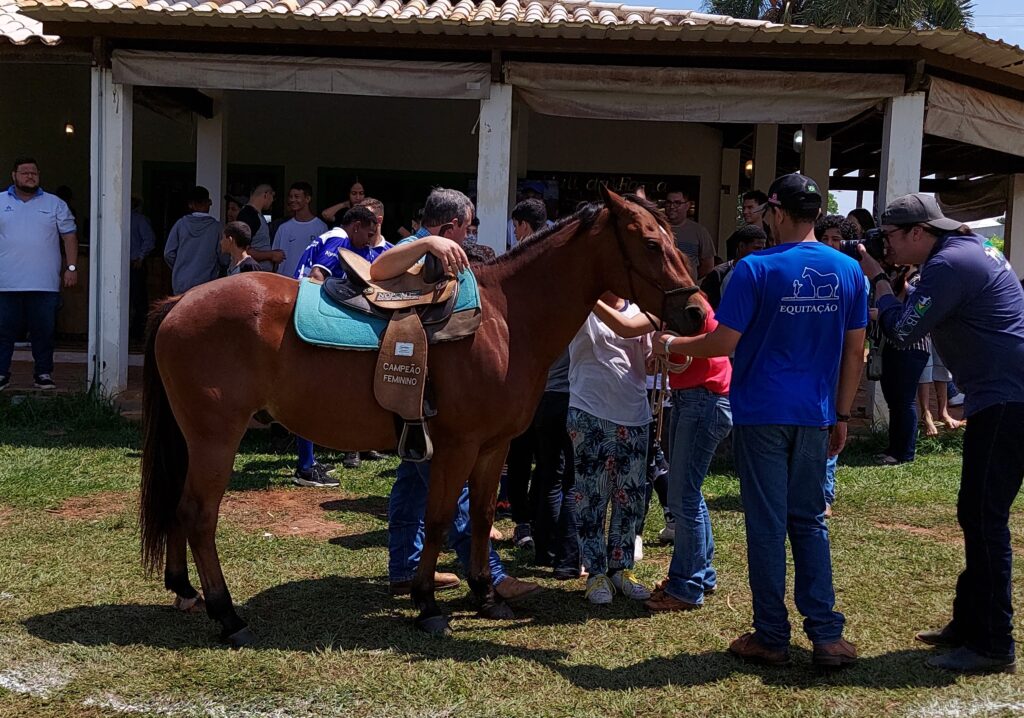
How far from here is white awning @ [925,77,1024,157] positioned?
946 cm

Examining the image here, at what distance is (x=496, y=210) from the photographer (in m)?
9.35

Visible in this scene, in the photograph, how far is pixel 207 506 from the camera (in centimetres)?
441

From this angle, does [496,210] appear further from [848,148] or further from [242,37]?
[848,148]

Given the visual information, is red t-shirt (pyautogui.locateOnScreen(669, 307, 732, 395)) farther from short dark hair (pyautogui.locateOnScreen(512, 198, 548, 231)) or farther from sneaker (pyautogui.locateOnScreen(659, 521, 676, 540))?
sneaker (pyautogui.locateOnScreen(659, 521, 676, 540))

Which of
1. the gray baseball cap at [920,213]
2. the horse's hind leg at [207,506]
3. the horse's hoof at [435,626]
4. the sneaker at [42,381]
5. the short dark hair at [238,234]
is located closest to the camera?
the gray baseball cap at [920,213]

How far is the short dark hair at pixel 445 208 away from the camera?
5.02m

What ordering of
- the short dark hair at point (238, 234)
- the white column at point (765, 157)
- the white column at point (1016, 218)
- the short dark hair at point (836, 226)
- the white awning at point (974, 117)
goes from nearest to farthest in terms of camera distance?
the short dark hair at point (836, 226) < the short dark hair at point (238, 234) < the white awning at point (974, 117) < the white column at point (765, 157) < the white column at point (1016, 218)

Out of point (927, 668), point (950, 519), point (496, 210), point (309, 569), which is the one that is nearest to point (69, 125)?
point (496, 210)

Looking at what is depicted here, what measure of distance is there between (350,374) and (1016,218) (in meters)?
A: 14.0

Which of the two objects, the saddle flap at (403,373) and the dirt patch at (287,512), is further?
the dirt patch at (287,512)

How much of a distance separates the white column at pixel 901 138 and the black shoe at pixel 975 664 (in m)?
6.04

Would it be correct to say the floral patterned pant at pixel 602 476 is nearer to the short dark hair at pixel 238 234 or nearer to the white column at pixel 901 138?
the short dark hair at pixel 238 234

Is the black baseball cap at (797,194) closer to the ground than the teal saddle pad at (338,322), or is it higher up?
higher up

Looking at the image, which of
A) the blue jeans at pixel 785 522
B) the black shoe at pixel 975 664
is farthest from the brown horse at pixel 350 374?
the black shoe at pixel 975 664
